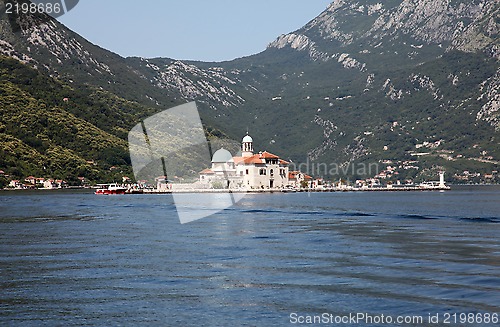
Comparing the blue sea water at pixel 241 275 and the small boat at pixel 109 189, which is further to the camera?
the small boat at pixel 109 189

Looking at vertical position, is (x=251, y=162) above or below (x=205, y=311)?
above

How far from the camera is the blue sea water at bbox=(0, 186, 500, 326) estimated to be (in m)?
25.5

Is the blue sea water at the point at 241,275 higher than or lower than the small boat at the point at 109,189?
lower

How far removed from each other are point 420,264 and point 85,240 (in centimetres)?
2432

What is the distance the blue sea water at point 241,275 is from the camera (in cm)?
2552

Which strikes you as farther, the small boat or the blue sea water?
the small boat

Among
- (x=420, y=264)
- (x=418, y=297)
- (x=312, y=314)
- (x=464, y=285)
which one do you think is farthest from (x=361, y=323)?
(x=420, y=264)

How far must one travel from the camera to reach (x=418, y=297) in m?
27.7

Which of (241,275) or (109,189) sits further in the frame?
(109,189)

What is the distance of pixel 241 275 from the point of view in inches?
1325

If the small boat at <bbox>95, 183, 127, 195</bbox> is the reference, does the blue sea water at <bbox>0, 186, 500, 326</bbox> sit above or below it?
below

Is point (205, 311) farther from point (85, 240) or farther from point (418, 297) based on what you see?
point (85, 240)

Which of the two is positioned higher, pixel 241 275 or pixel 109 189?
pixel 109 189

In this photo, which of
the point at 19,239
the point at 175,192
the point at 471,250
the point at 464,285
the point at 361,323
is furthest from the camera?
the point at 175,192
